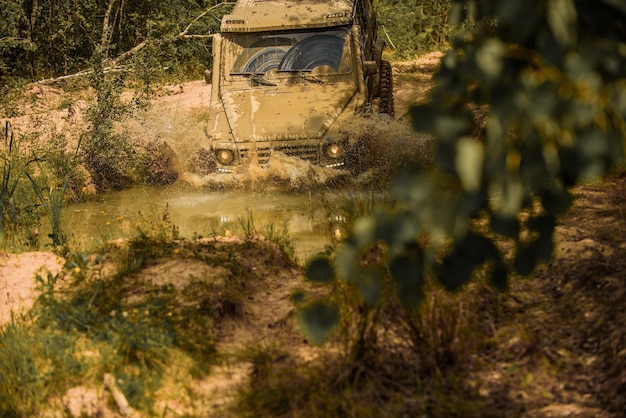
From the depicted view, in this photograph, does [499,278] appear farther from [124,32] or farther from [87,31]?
[124,32]

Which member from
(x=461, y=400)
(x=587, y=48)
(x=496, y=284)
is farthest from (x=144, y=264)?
(x=587, y=48)

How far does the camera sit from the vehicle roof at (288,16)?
28.5ft

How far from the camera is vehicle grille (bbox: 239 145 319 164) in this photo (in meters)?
8.15

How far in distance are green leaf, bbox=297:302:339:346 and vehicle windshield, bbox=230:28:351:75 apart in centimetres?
640

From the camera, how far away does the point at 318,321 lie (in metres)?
2.49

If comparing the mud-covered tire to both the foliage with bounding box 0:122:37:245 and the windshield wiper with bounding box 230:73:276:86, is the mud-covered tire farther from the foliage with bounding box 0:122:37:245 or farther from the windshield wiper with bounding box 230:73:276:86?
the foliage with bounding box 0:122:37:245

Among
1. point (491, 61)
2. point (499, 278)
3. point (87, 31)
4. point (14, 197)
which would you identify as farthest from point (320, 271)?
point (87, 31)

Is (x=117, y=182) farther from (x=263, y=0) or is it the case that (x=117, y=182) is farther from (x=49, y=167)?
(x=263, y=0)

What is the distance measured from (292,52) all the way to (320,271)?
6.83 meters

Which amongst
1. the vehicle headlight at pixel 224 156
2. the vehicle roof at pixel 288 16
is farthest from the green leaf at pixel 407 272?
the vehicle roof at pixel 288 16

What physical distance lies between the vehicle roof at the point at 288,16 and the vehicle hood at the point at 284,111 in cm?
67

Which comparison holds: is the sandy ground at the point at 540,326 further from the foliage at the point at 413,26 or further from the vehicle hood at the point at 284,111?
the foliage at the point at 413,26

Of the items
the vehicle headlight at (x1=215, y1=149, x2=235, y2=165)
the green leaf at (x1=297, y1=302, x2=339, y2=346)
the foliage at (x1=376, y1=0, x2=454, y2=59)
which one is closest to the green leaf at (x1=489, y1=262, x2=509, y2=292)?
the green leaf at (x1=297, y1=302, x2=339, y2=346)

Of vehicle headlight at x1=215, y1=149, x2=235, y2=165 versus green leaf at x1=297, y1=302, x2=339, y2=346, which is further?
vehicle headlight at x1=215, y1=149, x2=235, y2=165
